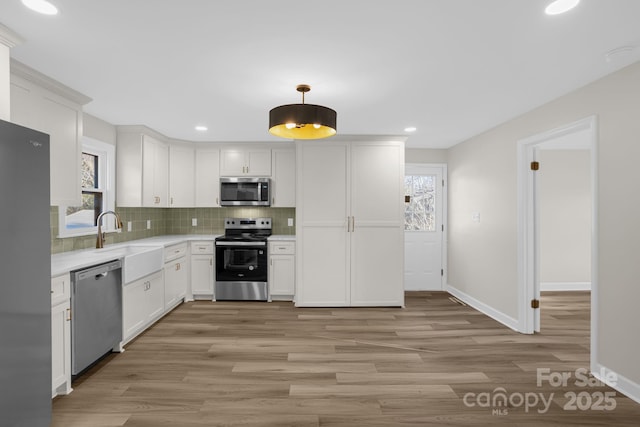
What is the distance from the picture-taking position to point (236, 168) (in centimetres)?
496

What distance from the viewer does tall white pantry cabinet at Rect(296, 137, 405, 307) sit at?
14.4 ft

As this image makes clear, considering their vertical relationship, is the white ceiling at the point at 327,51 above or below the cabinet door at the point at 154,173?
above

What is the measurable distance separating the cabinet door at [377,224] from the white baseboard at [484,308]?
99 centimetres

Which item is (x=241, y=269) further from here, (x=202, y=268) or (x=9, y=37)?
(x=9, y=37)

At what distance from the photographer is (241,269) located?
4.69m

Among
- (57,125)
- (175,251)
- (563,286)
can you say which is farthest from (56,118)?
(563,286)

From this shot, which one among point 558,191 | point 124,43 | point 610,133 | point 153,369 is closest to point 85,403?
point 153,369

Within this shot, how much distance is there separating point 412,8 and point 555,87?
1.83 m

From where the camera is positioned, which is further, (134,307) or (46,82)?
(134,307)

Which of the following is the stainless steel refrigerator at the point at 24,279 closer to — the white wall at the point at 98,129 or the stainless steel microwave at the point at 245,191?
the white wall at the point at 98,129

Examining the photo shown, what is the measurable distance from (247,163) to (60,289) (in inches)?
121

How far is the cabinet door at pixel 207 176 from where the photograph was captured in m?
4.99

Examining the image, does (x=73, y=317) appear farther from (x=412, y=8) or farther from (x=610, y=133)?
(x=610, y=133)

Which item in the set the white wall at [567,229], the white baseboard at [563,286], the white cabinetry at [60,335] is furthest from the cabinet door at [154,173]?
the white baseboard at [563,286]
